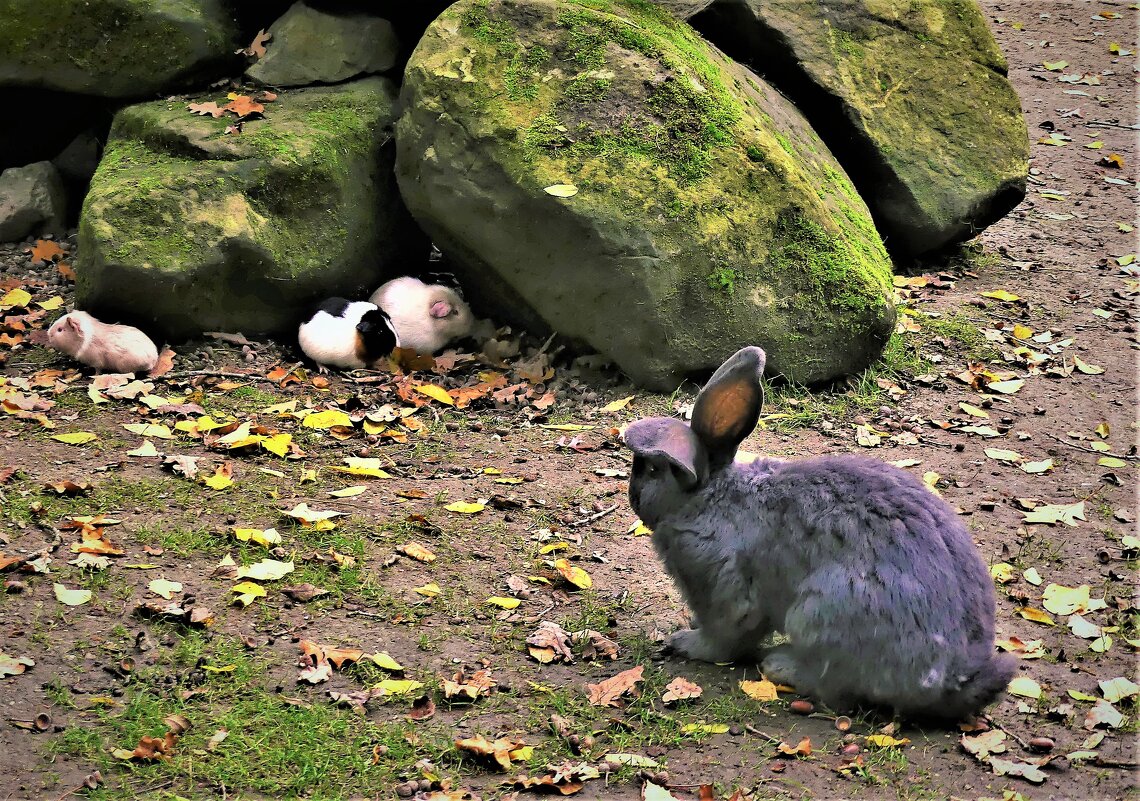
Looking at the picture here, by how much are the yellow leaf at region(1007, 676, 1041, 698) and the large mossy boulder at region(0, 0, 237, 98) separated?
6734 millimetres

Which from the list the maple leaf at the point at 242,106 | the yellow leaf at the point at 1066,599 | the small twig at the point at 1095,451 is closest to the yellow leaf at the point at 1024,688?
the yellow leaf at the point at 1066,599

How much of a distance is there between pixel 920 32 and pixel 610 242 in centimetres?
401

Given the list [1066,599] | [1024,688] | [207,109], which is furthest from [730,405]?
[207,109]

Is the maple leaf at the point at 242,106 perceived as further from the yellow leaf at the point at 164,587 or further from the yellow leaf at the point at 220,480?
the yellow leaf at the point at 164,587

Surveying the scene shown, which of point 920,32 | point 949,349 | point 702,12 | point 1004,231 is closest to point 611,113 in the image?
point 702,12

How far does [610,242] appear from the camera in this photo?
6.56 meters

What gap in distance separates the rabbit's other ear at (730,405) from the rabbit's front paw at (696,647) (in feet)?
2.35

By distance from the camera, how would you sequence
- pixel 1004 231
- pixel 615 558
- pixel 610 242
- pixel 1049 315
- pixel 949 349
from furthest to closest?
pixel 1004 231 < pixel 1049 315 < pixel 949 349 < pixel 610 242 < pixel 615 558

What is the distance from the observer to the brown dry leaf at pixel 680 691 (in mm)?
4027

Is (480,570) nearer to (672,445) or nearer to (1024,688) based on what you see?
(672,445)

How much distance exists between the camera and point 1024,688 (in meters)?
4.07

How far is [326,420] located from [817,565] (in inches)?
136

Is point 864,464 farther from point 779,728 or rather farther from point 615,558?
point 615,558

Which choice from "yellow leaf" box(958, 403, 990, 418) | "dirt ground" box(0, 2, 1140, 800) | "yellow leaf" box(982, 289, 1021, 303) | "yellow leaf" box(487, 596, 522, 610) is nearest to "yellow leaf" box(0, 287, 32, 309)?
"dirt ground" box(0, 2, 1140, 800)
